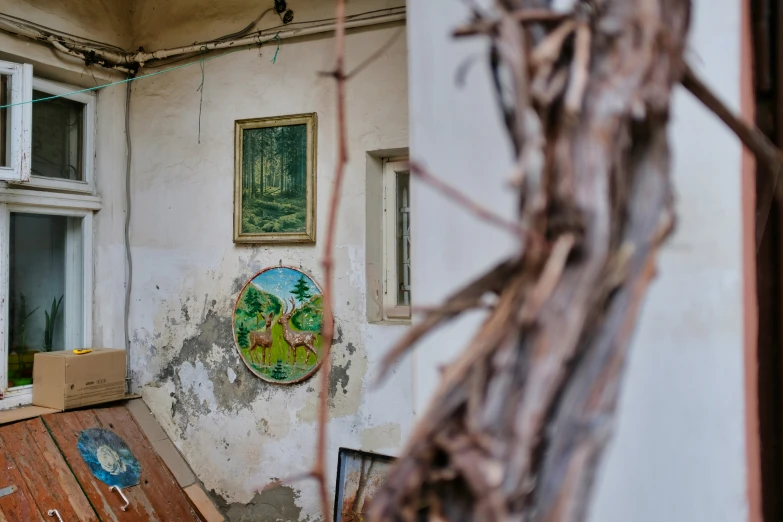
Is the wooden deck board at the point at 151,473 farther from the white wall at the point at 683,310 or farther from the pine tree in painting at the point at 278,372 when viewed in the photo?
the white wall at the point at 683,310

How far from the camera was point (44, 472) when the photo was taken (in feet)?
8.08

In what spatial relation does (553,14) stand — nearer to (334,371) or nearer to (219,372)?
(334,371)

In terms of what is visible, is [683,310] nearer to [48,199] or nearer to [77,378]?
[77,378]

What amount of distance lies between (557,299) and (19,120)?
283 cm

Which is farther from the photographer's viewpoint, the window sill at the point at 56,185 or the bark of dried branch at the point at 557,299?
the window sill at the point at 56,185

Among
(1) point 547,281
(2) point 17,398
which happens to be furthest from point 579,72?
(2) point 17,398

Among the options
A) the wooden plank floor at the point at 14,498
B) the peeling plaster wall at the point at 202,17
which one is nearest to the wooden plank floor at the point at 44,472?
the wooden plank floor at the point at 14,498

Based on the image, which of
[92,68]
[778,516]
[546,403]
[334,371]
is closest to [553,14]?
[546,403]

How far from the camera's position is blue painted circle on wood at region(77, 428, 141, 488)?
2.63m

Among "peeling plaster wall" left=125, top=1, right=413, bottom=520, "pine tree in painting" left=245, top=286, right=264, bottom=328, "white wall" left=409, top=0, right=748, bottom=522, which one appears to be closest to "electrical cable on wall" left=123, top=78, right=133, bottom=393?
"peeling plaster wall" left=125, top=1, right=413, bottom=520

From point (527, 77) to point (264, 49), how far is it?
2.70m

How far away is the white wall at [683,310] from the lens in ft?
3.09

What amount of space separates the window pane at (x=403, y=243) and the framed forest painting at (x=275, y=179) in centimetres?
38

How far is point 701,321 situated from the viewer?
3.13 feet
